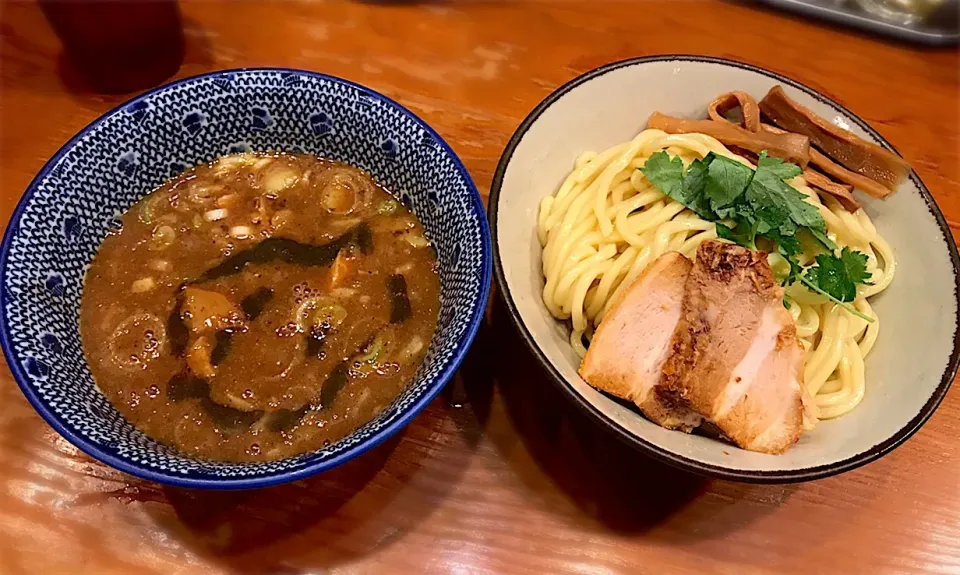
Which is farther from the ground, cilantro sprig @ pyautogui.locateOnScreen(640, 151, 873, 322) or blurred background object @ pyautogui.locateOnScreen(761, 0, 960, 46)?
blurred background object @ pyautogui.locateOnScreen(761, 0, 960, 46)

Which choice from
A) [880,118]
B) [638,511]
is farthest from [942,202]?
[638,511]

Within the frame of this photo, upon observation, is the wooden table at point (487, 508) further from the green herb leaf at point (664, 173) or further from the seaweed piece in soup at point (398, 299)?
the green herb leaf at point (664, 173)

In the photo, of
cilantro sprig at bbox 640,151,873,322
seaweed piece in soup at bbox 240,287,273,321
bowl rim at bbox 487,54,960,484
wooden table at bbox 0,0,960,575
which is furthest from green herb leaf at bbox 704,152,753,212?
seaweed piece in soup at bbox 240,287,273,321

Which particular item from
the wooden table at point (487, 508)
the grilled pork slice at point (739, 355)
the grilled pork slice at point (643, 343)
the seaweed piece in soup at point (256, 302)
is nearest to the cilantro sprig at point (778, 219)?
the grilled pork slice at point (739, 355)

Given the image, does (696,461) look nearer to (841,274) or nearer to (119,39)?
(841,274)

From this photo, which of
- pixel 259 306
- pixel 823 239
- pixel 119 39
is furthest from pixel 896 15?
pixel 119 39

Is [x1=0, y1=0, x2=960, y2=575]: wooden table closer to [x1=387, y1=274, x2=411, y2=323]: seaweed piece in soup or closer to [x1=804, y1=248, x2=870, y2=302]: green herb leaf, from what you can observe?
[x1=387, y1=274, x2=411, y2=323]: seaweed piece in soup
